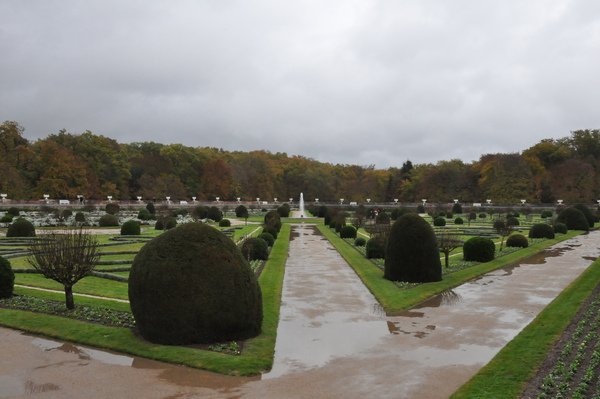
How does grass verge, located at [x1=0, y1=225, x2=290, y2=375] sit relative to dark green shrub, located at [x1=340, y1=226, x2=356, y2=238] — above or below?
below

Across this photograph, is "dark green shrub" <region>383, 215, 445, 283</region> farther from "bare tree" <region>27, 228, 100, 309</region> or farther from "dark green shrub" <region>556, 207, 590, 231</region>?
"dark green shrub" <region>556, 207, 590, 231</region>

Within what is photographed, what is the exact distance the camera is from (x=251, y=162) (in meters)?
100

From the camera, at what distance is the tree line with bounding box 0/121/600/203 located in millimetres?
67875

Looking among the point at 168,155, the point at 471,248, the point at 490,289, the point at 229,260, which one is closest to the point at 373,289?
the point at 490,289

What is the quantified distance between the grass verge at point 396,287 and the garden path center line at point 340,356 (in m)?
0.43

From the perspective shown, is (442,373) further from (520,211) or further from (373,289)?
(520,211)

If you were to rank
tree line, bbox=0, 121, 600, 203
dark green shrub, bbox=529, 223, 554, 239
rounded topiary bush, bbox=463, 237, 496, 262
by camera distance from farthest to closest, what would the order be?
tree line, bbox=0, 121, 600, 203 < dark green shrub, bbox=529, 223, 554, 239 < rounded topiary bush, bbox=463, 237, 496, 262

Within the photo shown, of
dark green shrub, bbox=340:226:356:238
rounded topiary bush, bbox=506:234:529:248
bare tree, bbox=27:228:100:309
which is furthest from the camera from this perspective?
dark green shrub, bbox=340:226:356:238

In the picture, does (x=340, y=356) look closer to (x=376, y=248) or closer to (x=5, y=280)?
(x=5, y=280)

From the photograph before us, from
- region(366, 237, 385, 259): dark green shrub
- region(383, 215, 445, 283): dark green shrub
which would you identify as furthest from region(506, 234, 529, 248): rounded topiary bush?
region(383, 215, 445, 283): dark green shrub

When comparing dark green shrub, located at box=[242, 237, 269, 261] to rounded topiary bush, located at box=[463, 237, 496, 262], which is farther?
rounded topiary bush, located at box=[463, 237, 496, 262]

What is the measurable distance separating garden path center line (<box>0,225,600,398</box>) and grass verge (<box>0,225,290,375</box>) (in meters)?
0.24

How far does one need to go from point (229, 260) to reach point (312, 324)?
3.01 metres

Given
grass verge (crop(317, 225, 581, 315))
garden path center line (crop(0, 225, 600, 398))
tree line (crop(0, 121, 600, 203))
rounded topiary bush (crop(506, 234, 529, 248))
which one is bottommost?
garden path center line (crop(0, 225, 600, 398))
